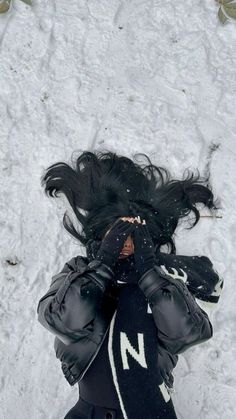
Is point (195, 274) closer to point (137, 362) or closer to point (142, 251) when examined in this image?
point (142, 251)

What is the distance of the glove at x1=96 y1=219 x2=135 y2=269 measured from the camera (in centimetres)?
199

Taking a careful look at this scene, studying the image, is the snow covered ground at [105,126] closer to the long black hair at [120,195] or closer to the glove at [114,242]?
the long black hair at [120,195]

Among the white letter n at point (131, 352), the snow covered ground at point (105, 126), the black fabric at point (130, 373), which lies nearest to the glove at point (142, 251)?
the black fabric at point (130, 373)

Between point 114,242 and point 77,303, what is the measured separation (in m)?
0.24

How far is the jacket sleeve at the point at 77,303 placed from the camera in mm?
1935

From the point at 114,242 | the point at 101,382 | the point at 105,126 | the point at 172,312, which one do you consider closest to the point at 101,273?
the point at 114,242

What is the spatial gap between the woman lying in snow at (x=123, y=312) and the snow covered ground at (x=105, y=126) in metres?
0.54

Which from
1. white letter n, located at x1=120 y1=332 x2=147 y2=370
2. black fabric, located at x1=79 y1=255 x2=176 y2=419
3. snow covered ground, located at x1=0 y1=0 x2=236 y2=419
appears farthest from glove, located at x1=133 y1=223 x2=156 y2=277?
snow covered ground, located at x1=0 y1=0 x2=236 y2=419

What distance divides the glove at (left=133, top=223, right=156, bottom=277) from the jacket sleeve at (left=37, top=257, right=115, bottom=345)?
0.33ft

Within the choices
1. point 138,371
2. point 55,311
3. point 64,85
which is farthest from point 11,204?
point 138,371

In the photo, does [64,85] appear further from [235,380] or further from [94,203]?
[235,380]

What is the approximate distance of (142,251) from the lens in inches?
78.7

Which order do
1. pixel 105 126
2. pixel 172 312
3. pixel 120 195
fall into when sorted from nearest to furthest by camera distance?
pixel 172 312 → pixel 120 195 → pixel 105 126

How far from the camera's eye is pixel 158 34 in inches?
120
